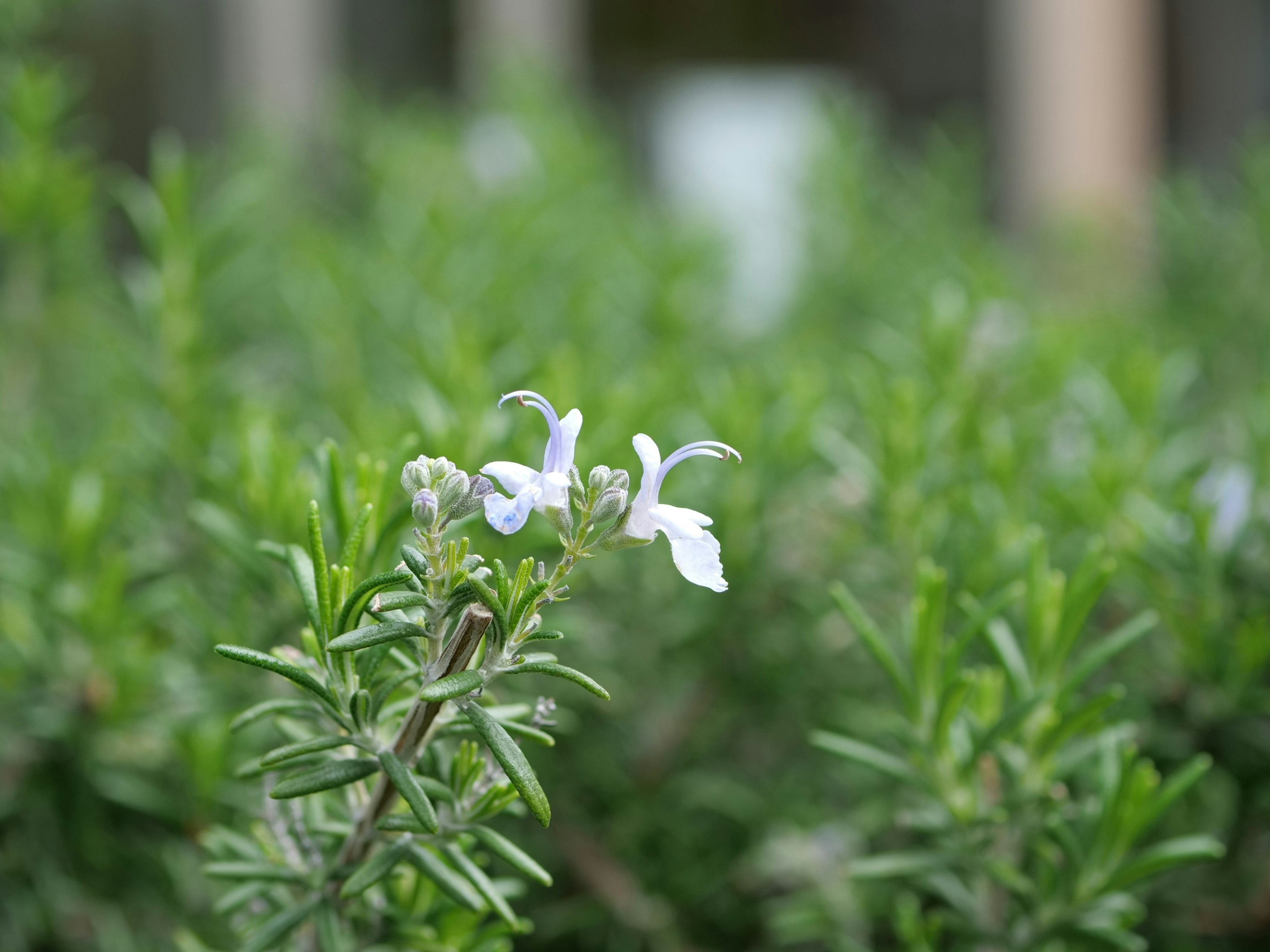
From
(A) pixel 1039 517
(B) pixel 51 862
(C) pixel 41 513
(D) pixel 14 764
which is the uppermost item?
(C) pixel 41 513

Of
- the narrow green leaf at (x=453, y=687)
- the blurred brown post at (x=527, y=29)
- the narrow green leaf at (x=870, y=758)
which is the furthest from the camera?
the blurred brown post at (x=527, y=29)

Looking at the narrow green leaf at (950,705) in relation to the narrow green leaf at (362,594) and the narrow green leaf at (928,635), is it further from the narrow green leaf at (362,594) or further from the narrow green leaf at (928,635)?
the narrow green leaf at (362,594)

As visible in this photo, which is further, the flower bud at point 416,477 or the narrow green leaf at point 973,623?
the narrow green leaf at point 973,623

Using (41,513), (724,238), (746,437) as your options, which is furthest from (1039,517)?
(724,238)

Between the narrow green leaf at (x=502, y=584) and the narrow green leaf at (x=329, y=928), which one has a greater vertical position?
the narrow green leaf at (x=502, y=584)

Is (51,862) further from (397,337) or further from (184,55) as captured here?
(184,55)

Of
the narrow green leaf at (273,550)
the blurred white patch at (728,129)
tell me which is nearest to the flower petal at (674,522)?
the narrow green leaf at (273,550)

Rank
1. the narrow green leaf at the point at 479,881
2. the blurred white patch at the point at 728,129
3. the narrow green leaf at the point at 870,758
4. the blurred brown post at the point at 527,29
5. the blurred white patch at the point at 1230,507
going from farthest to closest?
1. the blurred brown post at the point at 527,29
2. the blurred white patch at the point at 728,129
3. the blurred white patch at the point at 1230,507
4. the narrow green leaf at the point at 870,758
5. the narrow green leaf at the point at 479,881

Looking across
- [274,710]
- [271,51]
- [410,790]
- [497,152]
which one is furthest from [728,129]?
[410,790]
